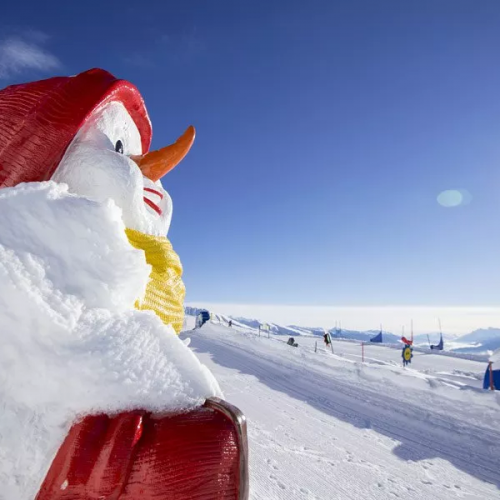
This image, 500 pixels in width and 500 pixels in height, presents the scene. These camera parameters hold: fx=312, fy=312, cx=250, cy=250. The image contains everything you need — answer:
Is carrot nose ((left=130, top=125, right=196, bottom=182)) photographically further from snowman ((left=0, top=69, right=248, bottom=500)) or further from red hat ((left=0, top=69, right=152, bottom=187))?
red hat ((left=0, top=69, right=152, bottom=187))

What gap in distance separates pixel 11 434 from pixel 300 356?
9.28 metres

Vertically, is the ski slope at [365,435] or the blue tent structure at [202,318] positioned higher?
the blue tent structure at [202,318]

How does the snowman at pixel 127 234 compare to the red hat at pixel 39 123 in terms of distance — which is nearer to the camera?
the snowman at pixel 127 234

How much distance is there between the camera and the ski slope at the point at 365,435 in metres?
2.38

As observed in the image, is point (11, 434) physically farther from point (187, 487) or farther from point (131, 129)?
point (131, 129)

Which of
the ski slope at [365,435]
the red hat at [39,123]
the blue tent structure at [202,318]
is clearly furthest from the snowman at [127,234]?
the blue tent structure at [202,318]

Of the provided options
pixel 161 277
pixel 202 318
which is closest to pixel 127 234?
pixel 161 277

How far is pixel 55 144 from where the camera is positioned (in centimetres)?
117

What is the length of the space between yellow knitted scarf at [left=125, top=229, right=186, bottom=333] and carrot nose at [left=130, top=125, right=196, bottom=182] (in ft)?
1.18

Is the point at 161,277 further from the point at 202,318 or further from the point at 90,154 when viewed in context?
the point at 202,318

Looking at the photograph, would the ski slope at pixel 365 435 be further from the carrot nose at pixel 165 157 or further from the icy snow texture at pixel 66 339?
the carrot nose at pixel 165 157

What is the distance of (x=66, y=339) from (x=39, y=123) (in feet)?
2.89

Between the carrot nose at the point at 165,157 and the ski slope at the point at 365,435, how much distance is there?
6.79ft

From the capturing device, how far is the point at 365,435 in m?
Answer: 3.54
